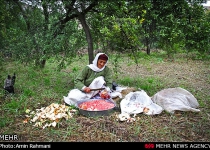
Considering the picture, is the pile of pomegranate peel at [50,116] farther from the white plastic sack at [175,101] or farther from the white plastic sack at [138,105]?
the white plastic sack at [175,101]

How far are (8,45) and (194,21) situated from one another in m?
5.78

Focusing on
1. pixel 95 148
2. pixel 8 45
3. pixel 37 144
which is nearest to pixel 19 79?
pixel 8 45

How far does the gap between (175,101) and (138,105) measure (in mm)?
767

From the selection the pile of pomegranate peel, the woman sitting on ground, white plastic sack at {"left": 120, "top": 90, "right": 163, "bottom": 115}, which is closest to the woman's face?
the woman sitting on ground

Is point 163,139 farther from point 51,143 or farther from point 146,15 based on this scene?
→ point 146,15

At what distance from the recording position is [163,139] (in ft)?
10.4

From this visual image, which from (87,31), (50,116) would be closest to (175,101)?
(50,116)

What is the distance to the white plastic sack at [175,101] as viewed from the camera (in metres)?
4.08

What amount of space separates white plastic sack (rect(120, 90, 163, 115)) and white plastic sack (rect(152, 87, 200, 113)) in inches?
7.6

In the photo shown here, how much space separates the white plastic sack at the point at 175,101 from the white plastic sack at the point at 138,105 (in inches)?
7.6

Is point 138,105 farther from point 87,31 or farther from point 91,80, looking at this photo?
point 87,31

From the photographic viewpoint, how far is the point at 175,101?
4191 millimetres

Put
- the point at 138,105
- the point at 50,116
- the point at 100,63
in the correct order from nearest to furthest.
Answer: the point at 50,116
the point at 138,105
the point at 100,63

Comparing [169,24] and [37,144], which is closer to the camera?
[37,144]
